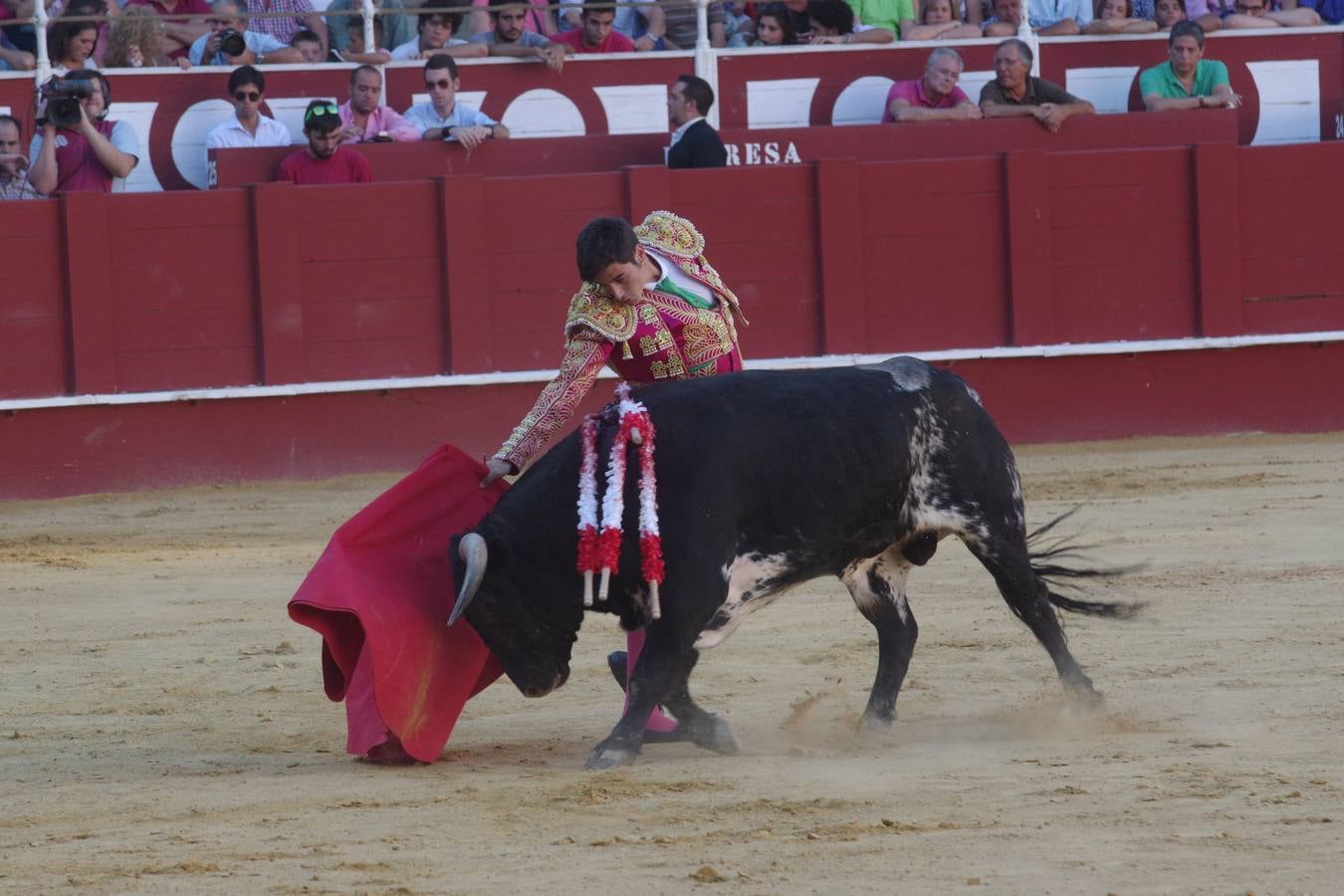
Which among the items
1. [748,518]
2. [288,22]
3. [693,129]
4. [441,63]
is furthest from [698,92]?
[748,518]

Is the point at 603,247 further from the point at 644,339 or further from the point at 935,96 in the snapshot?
the point at 935,96

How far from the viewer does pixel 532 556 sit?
3838mm

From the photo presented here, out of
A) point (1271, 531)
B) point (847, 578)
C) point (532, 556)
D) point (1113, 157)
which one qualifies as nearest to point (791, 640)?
point (847, 578)

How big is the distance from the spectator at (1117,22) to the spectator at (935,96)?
85 cm

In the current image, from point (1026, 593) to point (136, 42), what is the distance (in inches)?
230

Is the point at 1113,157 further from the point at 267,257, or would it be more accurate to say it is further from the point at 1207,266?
the point at 267,257

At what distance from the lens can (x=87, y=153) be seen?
8266mm

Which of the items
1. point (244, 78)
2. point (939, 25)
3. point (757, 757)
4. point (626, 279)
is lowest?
point (757, 757)

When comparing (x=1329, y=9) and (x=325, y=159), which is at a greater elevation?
(x=1329, y=9)

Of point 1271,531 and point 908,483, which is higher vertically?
point 908,483

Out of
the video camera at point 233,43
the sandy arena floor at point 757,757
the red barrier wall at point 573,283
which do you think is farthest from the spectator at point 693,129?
the sandy arena floor at point 757,757

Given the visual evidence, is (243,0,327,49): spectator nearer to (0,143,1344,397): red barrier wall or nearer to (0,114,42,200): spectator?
(0,143,1344,397): red barrier wall

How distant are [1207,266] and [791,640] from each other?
4.73 meters

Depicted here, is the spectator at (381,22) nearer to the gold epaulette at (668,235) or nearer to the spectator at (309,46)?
the spectator at (309,46)
